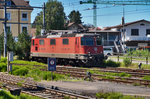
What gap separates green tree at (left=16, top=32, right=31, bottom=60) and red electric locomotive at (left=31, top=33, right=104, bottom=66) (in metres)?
6.54

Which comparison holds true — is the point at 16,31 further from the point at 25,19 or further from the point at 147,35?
the point at 147,35

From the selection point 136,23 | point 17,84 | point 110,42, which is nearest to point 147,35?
point 136,23

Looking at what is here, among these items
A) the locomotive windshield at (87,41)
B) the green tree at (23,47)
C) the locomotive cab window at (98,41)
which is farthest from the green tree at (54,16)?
the locomotive windshield at (87,41)

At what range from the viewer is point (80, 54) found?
26.8 meters

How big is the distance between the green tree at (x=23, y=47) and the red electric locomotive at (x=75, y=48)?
654cm

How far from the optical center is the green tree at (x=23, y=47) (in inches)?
1469

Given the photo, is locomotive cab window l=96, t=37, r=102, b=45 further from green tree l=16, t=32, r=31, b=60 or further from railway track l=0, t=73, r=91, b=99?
green tree l=16, t=32, r=31, b=60

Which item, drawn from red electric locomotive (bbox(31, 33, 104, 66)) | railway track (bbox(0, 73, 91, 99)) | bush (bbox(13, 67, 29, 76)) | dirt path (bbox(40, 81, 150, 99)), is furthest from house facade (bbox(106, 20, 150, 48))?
railway track (bbox(0, 73, 91, 99))

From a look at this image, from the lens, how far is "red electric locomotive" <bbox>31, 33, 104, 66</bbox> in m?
26.7

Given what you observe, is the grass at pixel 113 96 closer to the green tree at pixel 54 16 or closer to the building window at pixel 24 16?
the building window at pixel 24 16

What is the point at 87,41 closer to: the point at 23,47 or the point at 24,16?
the point at 23,47

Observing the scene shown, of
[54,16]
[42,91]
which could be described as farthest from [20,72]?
[54,16]

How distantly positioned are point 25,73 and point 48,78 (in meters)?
3.12

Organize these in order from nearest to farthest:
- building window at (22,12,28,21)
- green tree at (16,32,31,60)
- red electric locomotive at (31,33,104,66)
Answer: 1. red electric locomotive at (31,33,104,66)
2. green tree at (16,32,31,60)
3. building window at (22,12,28,21)
